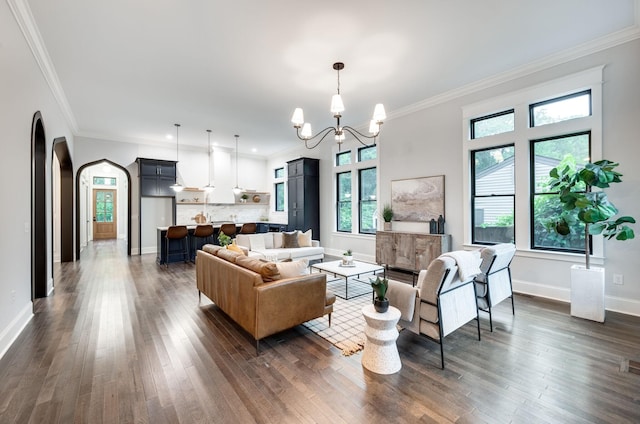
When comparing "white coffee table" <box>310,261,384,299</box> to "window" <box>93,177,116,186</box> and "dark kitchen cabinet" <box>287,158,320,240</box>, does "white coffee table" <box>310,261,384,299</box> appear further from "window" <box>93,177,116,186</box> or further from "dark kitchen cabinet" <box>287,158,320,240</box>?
"window" <box>93,177,116,186</box>

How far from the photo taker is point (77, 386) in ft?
6.76

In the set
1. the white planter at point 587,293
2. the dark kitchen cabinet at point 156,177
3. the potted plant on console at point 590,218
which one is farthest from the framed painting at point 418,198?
the dark kitchen cabinet at point 156,177

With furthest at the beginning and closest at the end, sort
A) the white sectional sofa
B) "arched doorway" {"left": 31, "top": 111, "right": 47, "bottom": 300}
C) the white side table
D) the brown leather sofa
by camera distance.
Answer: the white sectional sofa → "arched doorway" {"left": 31, "top": 111, "right": 47, "bottom": 300} → the brown leather sofa → the white side table

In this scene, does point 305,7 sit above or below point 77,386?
above

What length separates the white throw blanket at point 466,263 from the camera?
242cm

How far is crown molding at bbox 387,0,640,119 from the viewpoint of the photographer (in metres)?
3.30

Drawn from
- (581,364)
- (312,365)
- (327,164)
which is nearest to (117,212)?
(327,164)

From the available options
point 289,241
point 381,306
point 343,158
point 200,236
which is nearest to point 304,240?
point 289,241

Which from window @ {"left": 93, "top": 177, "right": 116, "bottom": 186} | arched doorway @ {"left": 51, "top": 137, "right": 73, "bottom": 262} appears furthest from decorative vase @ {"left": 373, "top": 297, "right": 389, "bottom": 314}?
window @ {"left": 93, "top": 177, "right": 116, "bottom": 186}

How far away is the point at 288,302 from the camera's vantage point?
2.68m

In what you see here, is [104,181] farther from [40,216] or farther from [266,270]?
[266,270]

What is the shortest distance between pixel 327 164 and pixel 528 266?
5024mm

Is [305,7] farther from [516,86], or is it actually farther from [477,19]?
[516,86]

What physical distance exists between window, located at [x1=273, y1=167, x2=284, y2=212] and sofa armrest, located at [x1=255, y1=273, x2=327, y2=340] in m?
7.07
